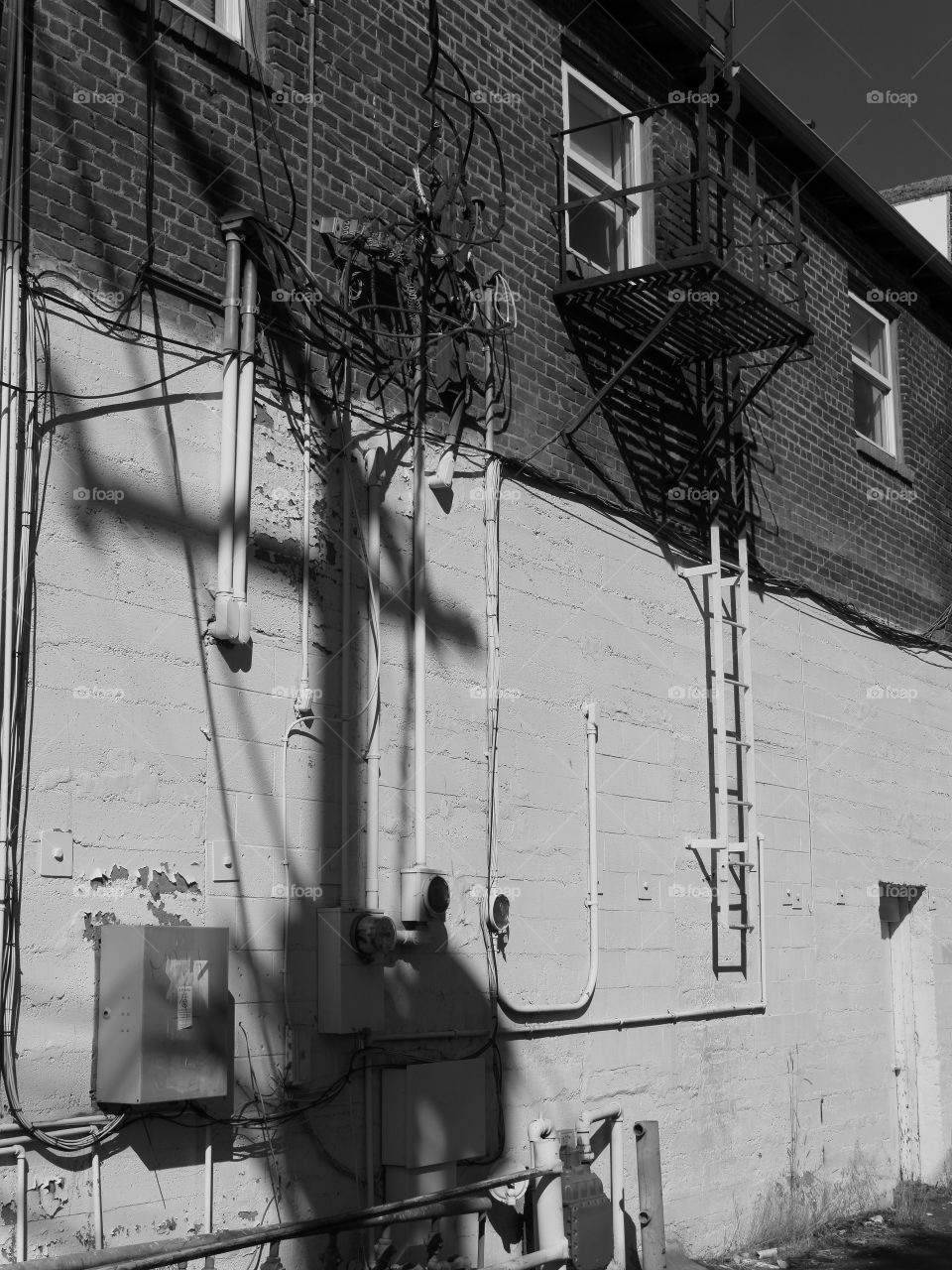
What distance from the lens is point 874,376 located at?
14.3 m

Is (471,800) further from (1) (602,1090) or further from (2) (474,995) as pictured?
(1) (602,1090)

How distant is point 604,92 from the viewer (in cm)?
1085

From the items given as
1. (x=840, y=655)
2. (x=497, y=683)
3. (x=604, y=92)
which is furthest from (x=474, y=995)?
(x=604, y=92)

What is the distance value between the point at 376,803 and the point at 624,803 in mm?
2467

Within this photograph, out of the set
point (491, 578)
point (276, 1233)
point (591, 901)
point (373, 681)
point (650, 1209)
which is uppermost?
point (491, 578)

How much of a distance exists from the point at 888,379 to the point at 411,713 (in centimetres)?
857

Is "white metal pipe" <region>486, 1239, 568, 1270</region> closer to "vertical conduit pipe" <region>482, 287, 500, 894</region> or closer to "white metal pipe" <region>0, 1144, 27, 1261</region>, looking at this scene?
"vertical conduit pipe" <region>482, 287, 500, 894</region>

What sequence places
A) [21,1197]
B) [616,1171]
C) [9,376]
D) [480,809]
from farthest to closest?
[616,1171], [480,809], [9,376], [21,1197]

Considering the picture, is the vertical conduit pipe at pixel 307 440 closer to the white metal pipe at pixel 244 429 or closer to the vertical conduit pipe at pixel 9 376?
the white metal pipe at pixel 244 429

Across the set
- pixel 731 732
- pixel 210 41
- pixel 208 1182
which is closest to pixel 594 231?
pixel 731 732

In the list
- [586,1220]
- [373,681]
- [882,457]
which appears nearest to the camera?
[373,681]

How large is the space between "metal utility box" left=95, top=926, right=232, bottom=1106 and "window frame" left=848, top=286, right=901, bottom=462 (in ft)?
32.2

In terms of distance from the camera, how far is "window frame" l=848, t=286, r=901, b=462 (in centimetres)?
1419

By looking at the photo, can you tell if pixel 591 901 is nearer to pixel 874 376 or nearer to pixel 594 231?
pixel 594 231
